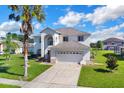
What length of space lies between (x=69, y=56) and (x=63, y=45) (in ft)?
6.39

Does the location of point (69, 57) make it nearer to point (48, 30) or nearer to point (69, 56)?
point (69, 56)

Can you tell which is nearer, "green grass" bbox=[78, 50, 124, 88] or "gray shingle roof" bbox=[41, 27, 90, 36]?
"green grass" bbox=[78, 50, 124, 88]

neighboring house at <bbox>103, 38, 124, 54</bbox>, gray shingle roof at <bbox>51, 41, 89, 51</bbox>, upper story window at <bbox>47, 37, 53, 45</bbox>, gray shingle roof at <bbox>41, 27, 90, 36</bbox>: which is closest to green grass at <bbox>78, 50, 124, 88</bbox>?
gray shingle roof at <bbox>51, 41, 89, 51</bbox>

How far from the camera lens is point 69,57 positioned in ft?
91.5

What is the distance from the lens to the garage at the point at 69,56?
27656 millimetres

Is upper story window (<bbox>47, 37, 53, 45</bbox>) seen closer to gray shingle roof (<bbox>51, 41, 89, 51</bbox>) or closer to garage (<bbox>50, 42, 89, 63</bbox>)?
gray shingle roof (<bbox>51, 41, 89, 51</bbox>)

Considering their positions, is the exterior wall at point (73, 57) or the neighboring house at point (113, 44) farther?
the neighboring house at point (113, 44)

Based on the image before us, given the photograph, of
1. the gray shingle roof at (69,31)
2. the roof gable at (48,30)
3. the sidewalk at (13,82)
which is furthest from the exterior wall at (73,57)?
the sidewalk at (13,82)

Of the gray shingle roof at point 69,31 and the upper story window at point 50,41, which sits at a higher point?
the gray shingle roof at point 69,31

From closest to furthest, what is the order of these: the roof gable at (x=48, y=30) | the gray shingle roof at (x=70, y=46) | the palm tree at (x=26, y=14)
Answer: the palm tree at (x=26, y=14)
the gray shingle roof at (x=70, y=46)
the roof gable at (x=48, y=30)

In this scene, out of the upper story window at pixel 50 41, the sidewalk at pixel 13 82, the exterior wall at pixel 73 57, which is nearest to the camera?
the sidewalk at pixel 13 82

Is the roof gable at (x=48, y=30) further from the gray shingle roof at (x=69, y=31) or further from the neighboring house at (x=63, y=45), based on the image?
the gray shingle roof at (x=69, y=31)

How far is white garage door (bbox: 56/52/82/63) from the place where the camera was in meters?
27.7

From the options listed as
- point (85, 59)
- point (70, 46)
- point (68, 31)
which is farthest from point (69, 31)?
point (85, 59)
